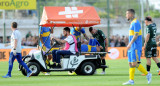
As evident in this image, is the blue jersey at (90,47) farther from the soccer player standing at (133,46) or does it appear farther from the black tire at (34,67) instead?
the soccer player standing at (133,46)

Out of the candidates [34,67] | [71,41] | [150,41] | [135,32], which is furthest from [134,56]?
[34,67]

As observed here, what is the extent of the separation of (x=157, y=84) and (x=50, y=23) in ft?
16.8

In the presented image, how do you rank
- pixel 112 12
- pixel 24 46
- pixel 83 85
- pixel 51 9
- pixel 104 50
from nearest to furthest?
1. pixel 83 85
2. pixel 51 9
3. pixel 104 50
4. pixel 24 46
5. pixel 112 12

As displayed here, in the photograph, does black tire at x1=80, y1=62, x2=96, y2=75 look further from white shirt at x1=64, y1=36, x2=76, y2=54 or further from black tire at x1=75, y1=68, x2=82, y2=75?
white shirt at x1=64, y1=36, x2=76, y2=54

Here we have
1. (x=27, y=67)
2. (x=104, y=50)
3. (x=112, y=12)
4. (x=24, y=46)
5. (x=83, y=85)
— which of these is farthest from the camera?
(x=112, y=12)

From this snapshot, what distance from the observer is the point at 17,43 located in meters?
15.4

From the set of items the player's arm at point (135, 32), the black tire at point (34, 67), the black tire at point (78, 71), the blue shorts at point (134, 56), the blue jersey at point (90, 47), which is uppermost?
the player's arm at point (135, 32)

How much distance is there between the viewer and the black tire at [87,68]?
53.6ft

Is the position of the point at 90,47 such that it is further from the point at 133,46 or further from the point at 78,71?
the point at 133,46

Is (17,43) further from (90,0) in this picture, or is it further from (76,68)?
(90,0)

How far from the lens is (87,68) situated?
16438 mm

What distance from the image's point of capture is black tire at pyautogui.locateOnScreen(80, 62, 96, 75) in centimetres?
1633

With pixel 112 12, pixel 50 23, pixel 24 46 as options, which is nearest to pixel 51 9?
pixel 50 23

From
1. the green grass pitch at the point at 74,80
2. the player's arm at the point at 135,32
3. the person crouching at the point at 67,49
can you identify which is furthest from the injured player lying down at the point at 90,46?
the player's arm at the point at 135,32
